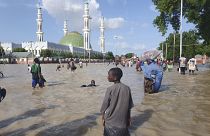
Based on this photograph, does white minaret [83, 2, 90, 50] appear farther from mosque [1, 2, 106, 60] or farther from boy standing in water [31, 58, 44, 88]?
boy standing in water [31, 58, 44, 88]

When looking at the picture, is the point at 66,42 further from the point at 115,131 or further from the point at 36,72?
the point at 115,131

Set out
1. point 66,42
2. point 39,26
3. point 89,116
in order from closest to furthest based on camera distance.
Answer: point 89,116
point 39,26
point 66,42

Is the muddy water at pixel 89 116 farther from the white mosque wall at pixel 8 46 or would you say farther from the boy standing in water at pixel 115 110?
the white mosque wall at pixel 8 46

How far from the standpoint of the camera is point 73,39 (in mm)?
191250

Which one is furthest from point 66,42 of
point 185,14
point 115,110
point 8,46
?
point 115,110

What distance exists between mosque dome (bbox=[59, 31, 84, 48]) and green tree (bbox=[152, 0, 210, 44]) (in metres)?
150

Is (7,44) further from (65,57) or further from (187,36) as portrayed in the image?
(187,36)

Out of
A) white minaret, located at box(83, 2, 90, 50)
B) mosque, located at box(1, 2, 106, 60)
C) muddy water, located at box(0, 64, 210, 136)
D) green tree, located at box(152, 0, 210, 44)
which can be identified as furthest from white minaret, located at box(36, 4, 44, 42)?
muddy water, located at box(0, 64, 210, 136)

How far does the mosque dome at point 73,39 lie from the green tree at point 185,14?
14999 centimetres

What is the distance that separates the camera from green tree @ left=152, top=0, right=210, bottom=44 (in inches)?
1453

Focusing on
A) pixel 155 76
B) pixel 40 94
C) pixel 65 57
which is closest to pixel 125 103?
pixel 155 76

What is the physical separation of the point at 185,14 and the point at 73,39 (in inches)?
6102

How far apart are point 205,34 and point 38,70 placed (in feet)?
80.9

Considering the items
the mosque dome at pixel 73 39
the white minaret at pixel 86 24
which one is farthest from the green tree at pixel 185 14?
the mosque dome at pixel 73 39
